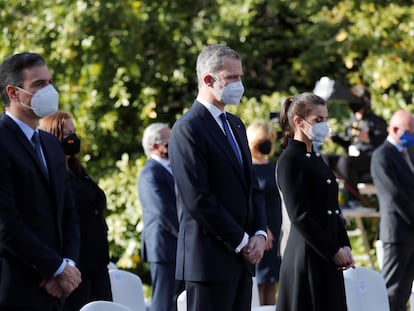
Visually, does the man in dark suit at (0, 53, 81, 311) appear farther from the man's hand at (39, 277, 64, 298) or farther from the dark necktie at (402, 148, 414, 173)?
the dark necktie at (402, 148, 414, 173)

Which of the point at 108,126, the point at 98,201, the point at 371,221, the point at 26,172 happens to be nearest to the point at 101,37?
the point at 108,126

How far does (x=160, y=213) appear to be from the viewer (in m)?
7.75

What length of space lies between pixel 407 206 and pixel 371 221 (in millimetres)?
3772

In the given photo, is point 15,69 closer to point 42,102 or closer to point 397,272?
point 42,102

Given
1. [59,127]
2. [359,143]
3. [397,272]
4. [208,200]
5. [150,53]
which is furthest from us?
[150,53]

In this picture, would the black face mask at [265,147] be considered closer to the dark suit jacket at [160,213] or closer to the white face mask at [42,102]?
the dark suit jacket at [160,213]

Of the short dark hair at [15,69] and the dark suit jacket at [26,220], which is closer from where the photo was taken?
the dark suit jacket at [26,220]

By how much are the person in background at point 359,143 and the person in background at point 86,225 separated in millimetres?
4301

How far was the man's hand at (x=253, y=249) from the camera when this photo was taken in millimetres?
4898

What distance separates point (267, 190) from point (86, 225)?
2528 mm

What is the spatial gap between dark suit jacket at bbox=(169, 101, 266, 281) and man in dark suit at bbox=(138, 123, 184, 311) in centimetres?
271

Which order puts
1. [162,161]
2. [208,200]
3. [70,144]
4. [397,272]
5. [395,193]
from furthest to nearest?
[397,272] < [395,193] < [162,161] < [70,144] < [208,200]

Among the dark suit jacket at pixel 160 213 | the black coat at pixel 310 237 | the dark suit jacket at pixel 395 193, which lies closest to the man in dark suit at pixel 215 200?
the black coat at pixel 310 237

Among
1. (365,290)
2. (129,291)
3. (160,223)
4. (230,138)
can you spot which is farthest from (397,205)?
(230,138)
